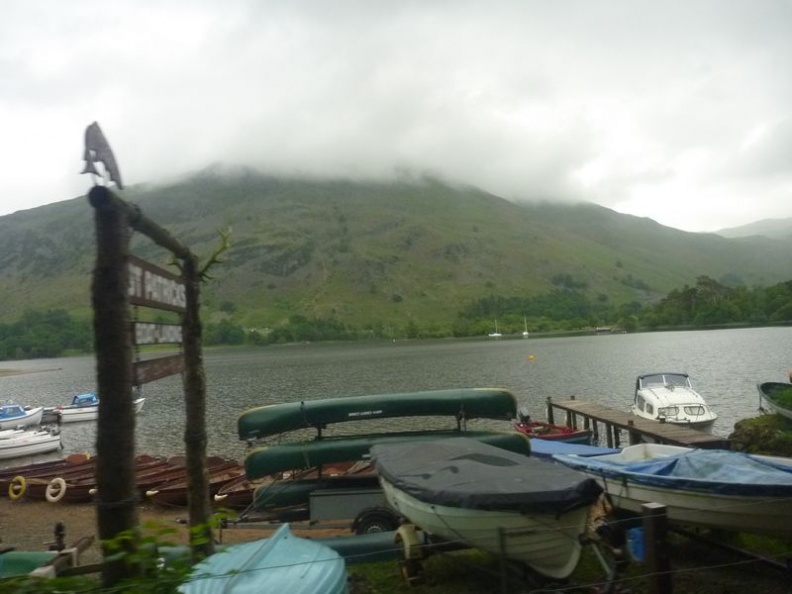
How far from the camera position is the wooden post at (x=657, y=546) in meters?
8.34

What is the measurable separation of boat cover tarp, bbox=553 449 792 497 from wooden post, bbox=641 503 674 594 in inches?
74.8

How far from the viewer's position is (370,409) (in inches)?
608

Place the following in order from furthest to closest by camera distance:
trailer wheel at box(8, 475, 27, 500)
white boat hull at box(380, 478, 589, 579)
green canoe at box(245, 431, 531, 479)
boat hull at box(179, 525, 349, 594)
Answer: trailer wheel at box(8, 475, 27, 500) → green canoe at box(245, 431, 531, 479) → white boat hull at box(380, 478, 589, 579) → boat hull at box(179, 525, 349, 594)

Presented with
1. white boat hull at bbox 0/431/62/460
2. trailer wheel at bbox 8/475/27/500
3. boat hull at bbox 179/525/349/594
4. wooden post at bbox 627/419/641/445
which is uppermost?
boat hull at bbox 179/525/349/594

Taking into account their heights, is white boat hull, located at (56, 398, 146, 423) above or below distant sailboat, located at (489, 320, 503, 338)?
below

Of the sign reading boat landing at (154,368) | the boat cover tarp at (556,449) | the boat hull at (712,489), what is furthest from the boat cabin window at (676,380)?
the sign reading boat landing at (154,368)

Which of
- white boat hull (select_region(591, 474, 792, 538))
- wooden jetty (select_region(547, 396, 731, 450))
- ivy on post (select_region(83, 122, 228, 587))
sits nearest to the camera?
ivy on post (select_region(83, 122, 228, 587))

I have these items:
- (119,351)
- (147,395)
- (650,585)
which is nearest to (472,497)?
(650,585)

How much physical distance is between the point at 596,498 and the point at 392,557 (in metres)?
4.98

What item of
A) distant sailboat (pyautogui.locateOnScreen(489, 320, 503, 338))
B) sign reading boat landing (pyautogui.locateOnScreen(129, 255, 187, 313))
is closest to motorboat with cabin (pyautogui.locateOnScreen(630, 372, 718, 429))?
sign reading boat landing (pyautogui.locateOnScreen(129, 255, 187, 313))

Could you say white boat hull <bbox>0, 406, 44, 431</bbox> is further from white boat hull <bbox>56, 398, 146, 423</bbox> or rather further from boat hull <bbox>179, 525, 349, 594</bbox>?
boat hull <bbox>179, 525, 349, 594</bbox>

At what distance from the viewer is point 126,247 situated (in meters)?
5.55

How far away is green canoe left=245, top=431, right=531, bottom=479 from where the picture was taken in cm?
1478

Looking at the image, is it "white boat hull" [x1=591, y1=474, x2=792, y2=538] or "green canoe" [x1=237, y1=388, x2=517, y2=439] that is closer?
"white boat hull" [x1=591, y1=474, x2=792, y2=538]
